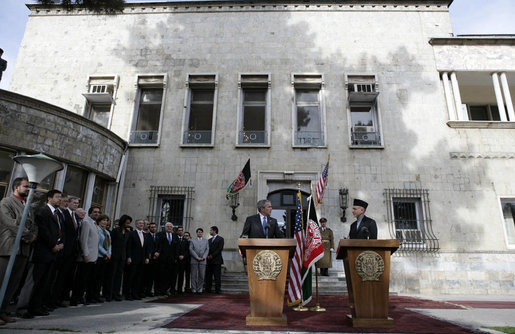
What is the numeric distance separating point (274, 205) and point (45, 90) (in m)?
10.7

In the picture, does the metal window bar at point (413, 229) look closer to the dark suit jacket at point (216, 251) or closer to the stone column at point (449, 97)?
the stone column at point (449, 97)

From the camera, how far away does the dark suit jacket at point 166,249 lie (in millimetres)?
8703

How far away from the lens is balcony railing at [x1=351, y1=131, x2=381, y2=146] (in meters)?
12.6

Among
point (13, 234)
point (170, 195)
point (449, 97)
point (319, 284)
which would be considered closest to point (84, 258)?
point (13, 234)

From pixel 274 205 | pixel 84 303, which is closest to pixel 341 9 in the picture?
pixel 274 205

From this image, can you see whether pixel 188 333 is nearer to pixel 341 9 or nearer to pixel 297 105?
pixel 297 105

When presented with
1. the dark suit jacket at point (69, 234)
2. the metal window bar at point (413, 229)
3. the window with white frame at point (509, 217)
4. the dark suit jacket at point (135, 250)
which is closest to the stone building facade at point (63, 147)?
the dark suit jacket at point (135, 250)

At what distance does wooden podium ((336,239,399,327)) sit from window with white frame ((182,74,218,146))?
8.97m

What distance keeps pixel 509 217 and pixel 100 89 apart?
650 inches

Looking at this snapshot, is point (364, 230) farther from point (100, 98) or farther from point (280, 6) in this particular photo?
point (100, 98)

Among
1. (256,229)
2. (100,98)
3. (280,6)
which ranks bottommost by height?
(256,229)

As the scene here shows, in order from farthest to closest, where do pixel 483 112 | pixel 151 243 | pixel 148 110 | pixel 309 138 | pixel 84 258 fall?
pixel 483 112
pixel 148 110
pixel 309 138
pixel 151 243
pixel 84 258

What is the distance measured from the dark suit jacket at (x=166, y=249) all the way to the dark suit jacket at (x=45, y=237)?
3.55 metres

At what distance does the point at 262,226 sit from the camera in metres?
6.11
